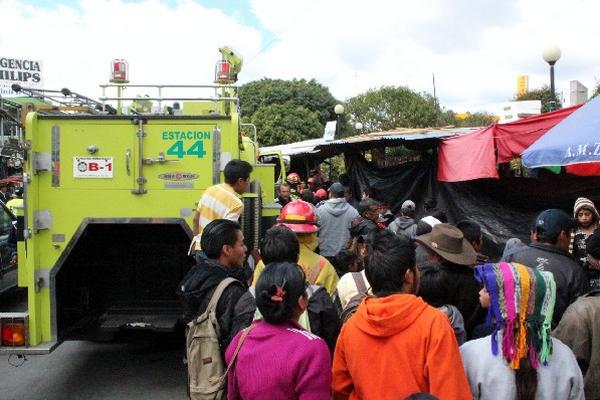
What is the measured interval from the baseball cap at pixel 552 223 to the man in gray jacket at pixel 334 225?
346cm

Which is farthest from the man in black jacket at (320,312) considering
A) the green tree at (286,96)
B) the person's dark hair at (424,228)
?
the green tree at (286,96)

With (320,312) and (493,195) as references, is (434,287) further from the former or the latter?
(493,195)

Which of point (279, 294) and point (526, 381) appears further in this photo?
point (279, 294)

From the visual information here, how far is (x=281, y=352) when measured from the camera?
237cm

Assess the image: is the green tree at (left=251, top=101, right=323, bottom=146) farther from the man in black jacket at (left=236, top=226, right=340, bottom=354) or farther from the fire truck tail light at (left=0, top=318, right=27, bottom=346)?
the man in black jacket at (left=236, top=226, right=340, bottom=354)

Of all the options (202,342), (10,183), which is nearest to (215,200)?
(202,342)

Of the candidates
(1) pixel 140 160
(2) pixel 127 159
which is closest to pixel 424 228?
(1) pixel 140 160

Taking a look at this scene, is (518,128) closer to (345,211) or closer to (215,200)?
(345,211)

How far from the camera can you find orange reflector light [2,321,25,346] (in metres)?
4.89

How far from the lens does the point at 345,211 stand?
7.25 m

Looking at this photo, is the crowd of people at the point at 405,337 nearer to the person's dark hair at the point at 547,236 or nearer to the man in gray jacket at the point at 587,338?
the man in gray jacket at the point at 587,338

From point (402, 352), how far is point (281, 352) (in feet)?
1.61

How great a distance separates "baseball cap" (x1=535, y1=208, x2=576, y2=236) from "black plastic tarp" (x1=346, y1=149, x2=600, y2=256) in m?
3.45

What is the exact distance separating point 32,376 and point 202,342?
3895 mm
